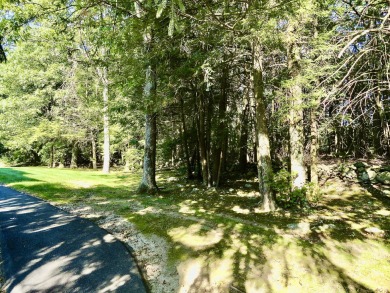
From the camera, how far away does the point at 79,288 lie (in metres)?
3.94

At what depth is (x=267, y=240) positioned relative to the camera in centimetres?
570

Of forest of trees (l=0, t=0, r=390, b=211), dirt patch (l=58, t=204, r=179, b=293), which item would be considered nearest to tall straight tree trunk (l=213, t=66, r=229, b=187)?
forest of trees (l=0, t=0, r=390, b=211)

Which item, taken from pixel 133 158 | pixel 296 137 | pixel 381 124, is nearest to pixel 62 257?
pixel 296 137

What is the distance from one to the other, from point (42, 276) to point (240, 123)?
10.0 metres

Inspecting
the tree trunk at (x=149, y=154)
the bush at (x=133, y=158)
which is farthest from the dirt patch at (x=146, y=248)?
the bush at (x=133, y=158)

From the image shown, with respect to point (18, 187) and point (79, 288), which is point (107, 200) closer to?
point (18, 187)

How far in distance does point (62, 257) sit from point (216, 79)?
894cm

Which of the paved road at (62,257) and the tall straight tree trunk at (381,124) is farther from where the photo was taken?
the tall straight tree trunk at (381,124)

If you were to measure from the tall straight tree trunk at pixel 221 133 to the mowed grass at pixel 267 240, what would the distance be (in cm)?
240

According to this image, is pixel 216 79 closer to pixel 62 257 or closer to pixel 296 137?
pixel 296 137

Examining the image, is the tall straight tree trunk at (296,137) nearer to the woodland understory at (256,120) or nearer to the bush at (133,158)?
the woodland understory at (256,120)

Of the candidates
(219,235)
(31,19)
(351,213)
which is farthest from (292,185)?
(31,19)

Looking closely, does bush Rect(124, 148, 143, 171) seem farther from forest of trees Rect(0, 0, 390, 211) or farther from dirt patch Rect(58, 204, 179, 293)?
dirt patch Rect(58, 204, 179, 293)

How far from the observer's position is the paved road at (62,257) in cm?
404
